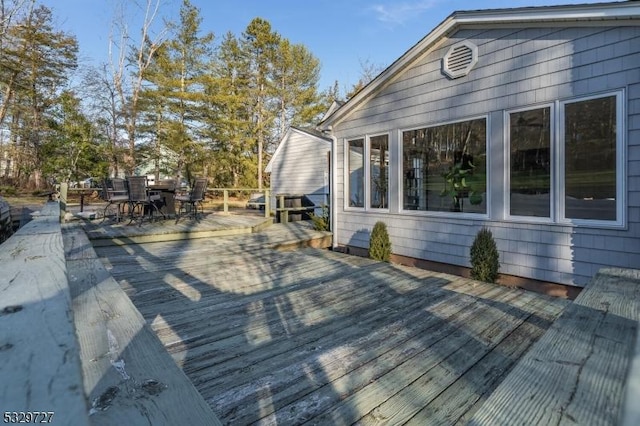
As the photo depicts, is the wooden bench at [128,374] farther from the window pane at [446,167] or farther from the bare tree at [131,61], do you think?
the bare tree at [131,61]

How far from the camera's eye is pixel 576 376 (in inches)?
40.9

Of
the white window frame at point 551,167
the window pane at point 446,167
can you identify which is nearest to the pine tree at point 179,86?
the window pane at point 446,167

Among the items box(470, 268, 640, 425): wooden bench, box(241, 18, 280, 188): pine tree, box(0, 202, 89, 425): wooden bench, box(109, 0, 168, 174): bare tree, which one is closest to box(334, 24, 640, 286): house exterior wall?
box(470, 268, 640, 425): wooden bench

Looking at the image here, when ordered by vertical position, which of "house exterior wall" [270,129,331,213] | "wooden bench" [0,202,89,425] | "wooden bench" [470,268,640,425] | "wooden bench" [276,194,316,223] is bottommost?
"wooden bench" [470,268,640,425]

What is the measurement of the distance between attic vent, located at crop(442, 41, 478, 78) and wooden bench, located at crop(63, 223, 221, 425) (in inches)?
205

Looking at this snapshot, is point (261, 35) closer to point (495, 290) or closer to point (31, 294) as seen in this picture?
point (495, 290)

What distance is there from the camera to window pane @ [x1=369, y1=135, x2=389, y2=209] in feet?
20.0

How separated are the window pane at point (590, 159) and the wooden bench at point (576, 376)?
2664 mm

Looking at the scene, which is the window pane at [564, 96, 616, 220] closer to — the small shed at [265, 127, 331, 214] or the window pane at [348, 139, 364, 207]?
the window pane at [348, 139, 364, 207]

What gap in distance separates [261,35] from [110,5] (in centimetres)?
798

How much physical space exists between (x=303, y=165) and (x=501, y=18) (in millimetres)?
9655

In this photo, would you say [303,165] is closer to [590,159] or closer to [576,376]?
[590,159]

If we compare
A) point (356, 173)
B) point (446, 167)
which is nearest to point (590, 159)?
point (446, 167)

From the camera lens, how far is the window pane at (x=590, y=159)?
12.1 ft
